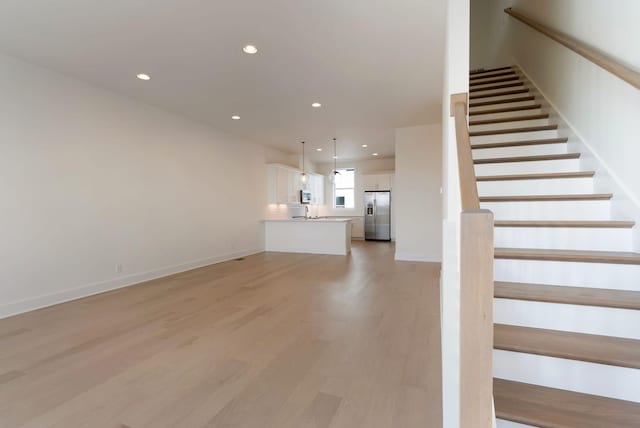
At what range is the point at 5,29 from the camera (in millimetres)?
2605

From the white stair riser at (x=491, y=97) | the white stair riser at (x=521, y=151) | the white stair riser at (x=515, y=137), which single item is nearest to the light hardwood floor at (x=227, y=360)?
the white stair riser at (x=521, y=151)

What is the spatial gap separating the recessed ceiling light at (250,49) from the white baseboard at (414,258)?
460 cm

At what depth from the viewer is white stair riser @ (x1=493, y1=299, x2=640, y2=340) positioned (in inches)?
55.3

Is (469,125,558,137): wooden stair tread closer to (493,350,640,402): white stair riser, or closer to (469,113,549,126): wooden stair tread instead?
(469,113,549,126): wooden stair tread

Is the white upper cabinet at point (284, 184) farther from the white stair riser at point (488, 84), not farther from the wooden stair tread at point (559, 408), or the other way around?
the wooden stair tread at point (559, 408)

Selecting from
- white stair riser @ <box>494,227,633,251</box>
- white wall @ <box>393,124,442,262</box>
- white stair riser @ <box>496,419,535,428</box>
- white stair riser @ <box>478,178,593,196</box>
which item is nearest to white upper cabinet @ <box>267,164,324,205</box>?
white wall @ <box>393,124,442,262</box>

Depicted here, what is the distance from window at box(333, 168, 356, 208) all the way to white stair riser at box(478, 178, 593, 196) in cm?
774

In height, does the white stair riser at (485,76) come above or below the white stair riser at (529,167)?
above

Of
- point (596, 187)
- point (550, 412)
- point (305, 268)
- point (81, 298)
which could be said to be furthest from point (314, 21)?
point (81, 298)

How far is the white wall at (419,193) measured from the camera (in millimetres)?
5781

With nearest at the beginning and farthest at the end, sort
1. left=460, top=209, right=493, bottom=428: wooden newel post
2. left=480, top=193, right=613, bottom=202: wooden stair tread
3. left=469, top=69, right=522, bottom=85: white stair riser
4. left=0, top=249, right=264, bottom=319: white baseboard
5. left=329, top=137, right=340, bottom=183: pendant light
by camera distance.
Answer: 1. left=460, top=209, right=493, bottom=428: wooden newel post
2. left=480, top=193, right=613, bottom=202: wooden stair tread
3. left=0, top=249, right=264, bottom=319: white baseboard
4. left=469, top=69, right=522, bottom=85: white stair riser
5. left=329, top=137, right=340, bottom=183: pendant light

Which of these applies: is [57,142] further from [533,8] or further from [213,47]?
[533,8]

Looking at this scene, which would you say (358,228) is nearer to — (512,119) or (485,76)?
(485,76)

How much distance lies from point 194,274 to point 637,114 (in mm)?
5348
